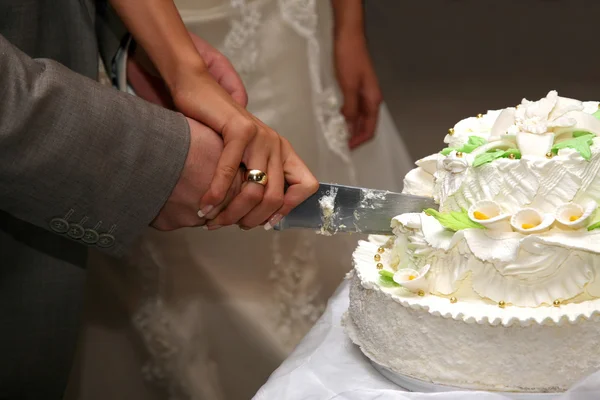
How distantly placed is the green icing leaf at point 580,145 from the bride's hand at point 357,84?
659 millimetres

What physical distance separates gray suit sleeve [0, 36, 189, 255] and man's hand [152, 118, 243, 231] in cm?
2

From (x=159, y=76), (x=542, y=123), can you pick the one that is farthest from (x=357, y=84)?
(x=542, y=123)

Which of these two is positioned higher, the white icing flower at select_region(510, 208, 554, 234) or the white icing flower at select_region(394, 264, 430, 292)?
the white icing flower at select_region(510, 208, 554, 234)

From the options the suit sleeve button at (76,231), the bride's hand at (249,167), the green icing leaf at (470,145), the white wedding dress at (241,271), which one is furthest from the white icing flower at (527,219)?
the white wedding dress at (241,271)

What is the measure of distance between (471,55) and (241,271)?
1.89 ft

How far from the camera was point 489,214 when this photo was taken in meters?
0.75

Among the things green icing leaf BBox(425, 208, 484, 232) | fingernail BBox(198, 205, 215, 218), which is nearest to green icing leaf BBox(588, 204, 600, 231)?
green icing leaf BBox(425, 208, 484, 232)

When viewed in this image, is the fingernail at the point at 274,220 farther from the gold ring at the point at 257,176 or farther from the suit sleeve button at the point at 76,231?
the suit sleeve button at the point at 76,231

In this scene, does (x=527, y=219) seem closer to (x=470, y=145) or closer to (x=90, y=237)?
(x=470, y=145)

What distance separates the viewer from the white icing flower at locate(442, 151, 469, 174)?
2.56ft

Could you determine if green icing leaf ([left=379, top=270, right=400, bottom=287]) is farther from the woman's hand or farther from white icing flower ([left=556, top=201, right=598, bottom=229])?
the woman's hand

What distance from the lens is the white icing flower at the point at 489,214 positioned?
2.39ft

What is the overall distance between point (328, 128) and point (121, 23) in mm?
460

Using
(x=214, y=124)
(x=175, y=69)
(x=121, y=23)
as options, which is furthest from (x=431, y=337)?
(x=121, y=23)
